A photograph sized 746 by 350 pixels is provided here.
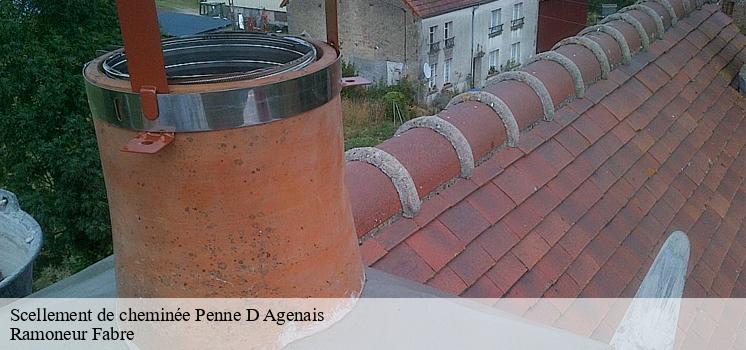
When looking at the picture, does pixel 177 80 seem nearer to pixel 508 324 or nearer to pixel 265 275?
pixel 265 275

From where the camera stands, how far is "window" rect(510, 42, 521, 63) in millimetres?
21950

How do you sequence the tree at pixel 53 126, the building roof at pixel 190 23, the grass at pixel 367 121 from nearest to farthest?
1. the tree at pixel 53 126
2. the grass at pixel 367 121
3. the building roof at pixel 190 23

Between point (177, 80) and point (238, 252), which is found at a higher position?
point (177, 80)

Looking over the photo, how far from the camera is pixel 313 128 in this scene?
1.37 metres

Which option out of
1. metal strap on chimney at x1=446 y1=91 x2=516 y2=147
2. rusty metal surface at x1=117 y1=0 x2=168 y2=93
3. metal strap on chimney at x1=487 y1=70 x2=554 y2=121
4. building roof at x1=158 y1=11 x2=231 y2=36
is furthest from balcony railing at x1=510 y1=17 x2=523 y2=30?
rusty metal surface at x1=117 y1=0 x2=168 y2=93

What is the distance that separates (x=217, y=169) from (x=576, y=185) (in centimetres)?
285

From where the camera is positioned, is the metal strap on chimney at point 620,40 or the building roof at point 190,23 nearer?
the metal strap on chimney at point 620,40

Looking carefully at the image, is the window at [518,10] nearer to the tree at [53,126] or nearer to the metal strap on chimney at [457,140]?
the tree at [53,126]

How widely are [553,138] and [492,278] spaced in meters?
1.37

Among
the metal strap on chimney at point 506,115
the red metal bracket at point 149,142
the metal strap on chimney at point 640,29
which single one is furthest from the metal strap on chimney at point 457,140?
the metal strap on chimney at point 640,29

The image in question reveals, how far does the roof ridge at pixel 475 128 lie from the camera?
2.80 meters

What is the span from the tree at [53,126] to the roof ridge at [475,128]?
24.9 feet

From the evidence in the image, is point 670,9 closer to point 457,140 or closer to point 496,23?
point 457,140

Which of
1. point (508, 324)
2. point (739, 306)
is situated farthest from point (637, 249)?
point (508, 324)
